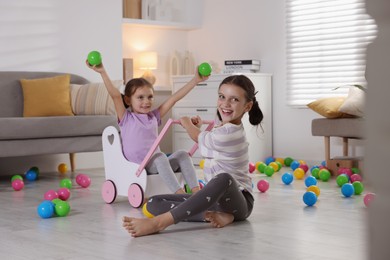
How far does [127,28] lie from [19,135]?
2.40 meters

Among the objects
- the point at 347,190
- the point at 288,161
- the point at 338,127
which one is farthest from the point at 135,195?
the point at 288,161

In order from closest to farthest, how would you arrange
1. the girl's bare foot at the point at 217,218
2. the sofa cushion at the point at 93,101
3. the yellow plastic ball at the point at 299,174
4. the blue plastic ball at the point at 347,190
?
the girl's bare foot at the point at 217,218 < the blue plastic ball at the point at 347,190 < the yellow plastic ball at the point at 299,174 < the sofa cushion at the point at 93,101

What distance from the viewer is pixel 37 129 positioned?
4785mm

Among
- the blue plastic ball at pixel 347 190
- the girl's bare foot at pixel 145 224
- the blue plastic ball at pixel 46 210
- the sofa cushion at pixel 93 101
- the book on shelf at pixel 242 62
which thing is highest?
the book on shelf at pixel 242 62

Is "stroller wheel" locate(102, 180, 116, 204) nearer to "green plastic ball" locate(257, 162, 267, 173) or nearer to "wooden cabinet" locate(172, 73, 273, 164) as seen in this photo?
"green plastic ball" locate(257, 162, 267, 173)

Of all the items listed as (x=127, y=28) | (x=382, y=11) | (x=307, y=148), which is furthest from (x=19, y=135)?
(x=382, y=11)

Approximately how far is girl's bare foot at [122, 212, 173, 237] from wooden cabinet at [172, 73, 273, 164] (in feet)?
11.9

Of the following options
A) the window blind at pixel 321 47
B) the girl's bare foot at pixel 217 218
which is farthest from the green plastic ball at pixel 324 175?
the girl's bare foot at pixel 217 218

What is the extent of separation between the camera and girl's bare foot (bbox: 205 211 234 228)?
2.74 m

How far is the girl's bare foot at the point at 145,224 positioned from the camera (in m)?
2.52

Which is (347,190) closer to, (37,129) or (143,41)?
(37,129)

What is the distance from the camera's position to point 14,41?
5.63 m

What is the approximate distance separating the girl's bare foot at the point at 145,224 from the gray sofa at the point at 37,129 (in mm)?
2407

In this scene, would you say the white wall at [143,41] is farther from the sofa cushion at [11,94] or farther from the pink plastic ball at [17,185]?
the pink plastic ball at [17,185]
